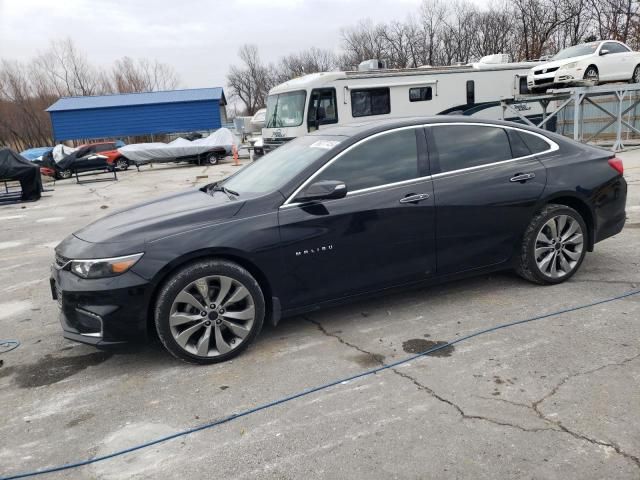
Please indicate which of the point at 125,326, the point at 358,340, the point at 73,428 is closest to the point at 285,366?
the point at 358,340

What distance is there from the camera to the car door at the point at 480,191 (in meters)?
4.27

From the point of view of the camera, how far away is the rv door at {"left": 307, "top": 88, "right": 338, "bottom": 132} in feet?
51.6

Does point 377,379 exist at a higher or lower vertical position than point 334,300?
lower

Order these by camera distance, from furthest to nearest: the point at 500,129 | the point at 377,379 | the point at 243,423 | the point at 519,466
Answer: the point at 500,129, the point at 377,379, the point at 243,423, the point at 519,466

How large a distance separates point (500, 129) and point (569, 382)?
234cm

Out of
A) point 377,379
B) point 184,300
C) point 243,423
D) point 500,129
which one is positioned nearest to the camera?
point 243,423

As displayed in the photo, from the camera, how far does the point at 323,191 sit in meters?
3.76

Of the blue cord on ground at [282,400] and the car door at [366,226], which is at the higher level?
the car door at [366,226]

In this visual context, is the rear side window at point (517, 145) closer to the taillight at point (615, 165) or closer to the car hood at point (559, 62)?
the taillight at point (615, 165)

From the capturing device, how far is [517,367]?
3359 mm

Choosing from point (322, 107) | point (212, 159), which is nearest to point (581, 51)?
point (322, 107)

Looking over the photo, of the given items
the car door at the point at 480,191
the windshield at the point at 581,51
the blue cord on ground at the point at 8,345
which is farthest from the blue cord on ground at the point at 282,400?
the windshield at the point at 581,51

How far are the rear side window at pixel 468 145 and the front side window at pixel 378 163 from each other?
10.2 inches

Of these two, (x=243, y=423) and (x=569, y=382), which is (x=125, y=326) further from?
(x=569, y=382)
